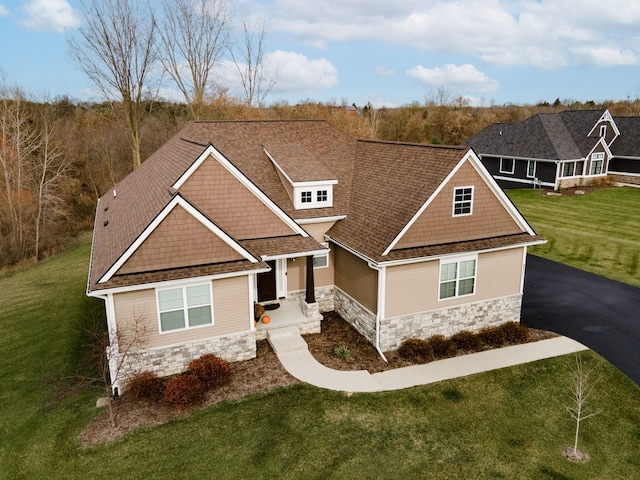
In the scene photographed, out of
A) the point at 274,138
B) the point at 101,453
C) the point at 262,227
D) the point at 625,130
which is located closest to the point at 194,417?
the point at 101,453

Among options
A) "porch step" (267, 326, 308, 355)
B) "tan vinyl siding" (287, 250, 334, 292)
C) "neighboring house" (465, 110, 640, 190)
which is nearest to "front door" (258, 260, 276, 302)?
"tan vinyl siding" (287, 250, 334, 292)

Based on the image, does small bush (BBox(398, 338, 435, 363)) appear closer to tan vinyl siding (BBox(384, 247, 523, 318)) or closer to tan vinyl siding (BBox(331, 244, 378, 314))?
tan vinyl siding (BBox(384, 247, 523, 318))

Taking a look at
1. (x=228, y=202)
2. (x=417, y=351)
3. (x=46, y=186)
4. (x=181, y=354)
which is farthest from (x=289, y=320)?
(x=46, y=186)

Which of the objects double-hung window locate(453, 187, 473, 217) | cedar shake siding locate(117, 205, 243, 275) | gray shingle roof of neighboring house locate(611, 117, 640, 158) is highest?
gray shingle roof of neighboring house locate(611, 117, 640, 158)

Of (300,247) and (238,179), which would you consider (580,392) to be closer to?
(300,247)

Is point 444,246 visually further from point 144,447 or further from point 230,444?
point 144,447

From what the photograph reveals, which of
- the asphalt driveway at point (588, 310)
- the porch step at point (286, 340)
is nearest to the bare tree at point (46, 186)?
the porch step at point (286, 340)
